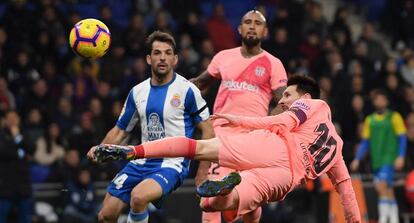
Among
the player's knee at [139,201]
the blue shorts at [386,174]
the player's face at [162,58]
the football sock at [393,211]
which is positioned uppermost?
the player's face at [162,58]

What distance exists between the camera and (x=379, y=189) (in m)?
17.1

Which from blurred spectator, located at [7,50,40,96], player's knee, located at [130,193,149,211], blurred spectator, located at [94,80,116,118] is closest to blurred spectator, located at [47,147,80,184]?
blurred spectator, located at [94,80,116,118]

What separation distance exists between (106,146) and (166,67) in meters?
1.58

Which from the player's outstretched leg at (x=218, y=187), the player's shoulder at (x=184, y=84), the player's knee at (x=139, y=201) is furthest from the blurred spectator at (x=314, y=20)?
the player's outstretched leg at (x=218, y=187)

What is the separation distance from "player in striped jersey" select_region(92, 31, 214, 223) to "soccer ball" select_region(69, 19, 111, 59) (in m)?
0.50

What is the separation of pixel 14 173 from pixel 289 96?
18.7ft

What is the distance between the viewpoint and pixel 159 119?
10484 millimetres

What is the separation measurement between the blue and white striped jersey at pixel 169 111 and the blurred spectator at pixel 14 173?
4.48 metres

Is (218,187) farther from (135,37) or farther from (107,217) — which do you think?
(135,37)

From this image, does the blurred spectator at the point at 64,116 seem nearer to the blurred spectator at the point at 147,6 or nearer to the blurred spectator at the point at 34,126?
the blurred spectator at the point at 34,126

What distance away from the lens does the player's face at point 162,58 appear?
10.5m

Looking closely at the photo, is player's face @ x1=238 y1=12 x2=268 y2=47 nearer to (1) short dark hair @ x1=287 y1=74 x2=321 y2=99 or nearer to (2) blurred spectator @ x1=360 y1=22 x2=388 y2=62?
(1) short dark hair @ x1=287 y1=74 x2=321 y2=99

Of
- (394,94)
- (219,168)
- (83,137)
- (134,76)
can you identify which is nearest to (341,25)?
(394,94)

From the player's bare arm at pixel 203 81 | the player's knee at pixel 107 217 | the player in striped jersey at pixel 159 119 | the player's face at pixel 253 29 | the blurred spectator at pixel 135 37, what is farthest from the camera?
the blurred spectator at pixel 135 37
